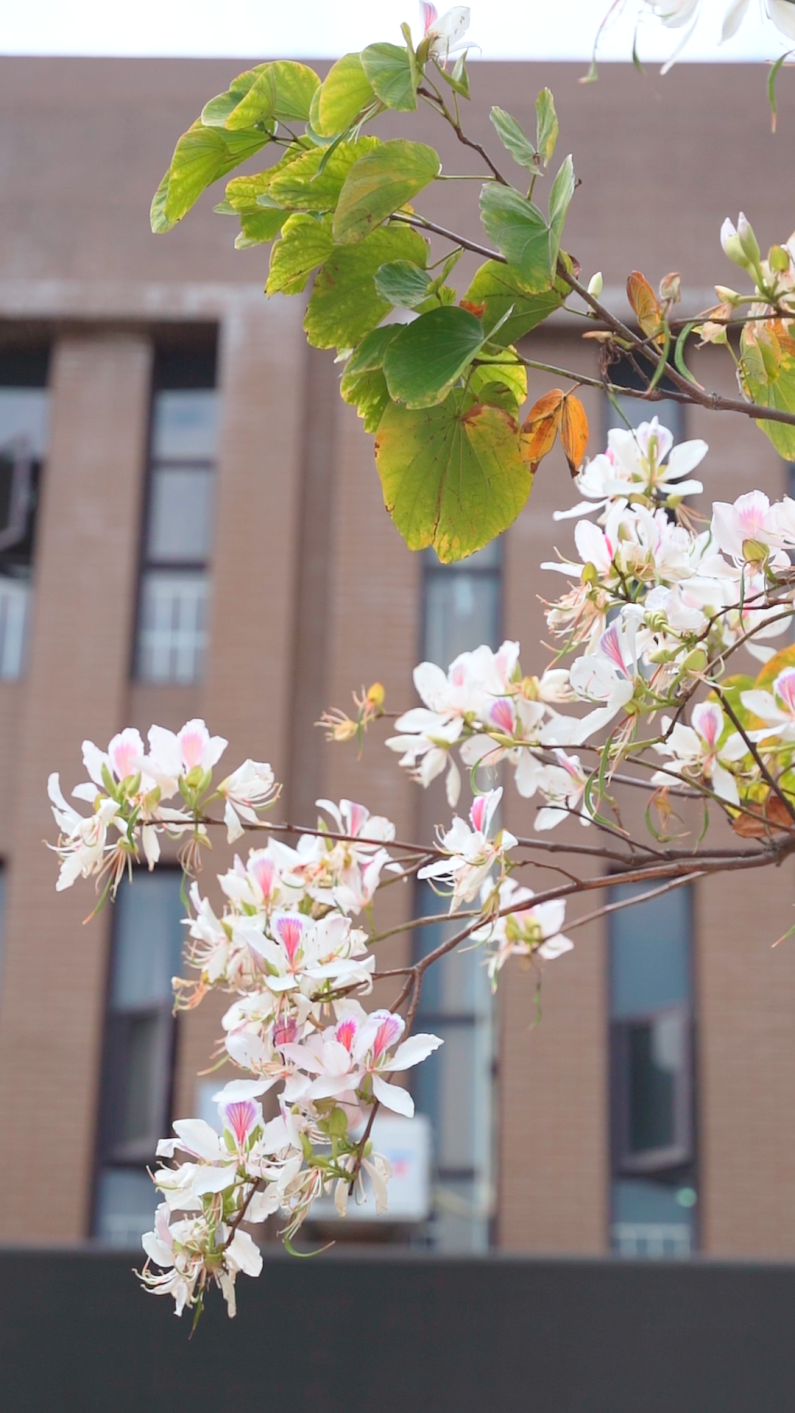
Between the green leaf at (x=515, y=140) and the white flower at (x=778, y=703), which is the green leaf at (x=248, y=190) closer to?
the green leaf at (x=515, y=140)

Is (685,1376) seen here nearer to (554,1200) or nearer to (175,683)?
(554,1200)

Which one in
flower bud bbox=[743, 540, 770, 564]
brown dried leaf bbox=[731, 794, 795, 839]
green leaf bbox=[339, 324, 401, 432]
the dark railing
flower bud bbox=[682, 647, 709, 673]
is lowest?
the dark railing

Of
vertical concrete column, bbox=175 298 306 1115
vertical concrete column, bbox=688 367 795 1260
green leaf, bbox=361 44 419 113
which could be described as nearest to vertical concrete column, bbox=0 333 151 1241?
vertical concrete column, bbox=175 298 306 1115

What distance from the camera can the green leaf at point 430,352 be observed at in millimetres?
958

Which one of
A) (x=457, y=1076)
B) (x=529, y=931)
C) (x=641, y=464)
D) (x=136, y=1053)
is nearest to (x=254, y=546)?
(x=136, y=1053)

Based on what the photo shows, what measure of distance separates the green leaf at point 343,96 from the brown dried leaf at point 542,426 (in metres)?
0.26

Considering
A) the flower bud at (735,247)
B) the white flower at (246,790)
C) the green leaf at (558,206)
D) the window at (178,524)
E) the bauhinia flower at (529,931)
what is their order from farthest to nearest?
the window at (178,524) → the bauhinia flower at (529,931) → the white flower at (246,790) → the flower bud at (735,247) → the green leaf at (558,206)

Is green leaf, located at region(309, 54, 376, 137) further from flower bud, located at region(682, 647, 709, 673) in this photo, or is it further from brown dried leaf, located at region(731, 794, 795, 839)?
brown dried leaf, located at region(731, 794, 795, 839)

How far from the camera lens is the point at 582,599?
3.78ft

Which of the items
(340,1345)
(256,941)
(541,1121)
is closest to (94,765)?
(256,941)

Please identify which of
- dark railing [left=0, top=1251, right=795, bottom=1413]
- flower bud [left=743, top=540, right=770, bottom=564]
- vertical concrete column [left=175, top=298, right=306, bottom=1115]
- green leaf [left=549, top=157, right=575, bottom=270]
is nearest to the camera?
green leaf [left=549, top=157, right=575, bottom=270]

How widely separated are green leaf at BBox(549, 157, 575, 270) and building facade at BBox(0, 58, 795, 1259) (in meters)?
5.89

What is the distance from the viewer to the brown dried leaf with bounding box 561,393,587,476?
1.13 m

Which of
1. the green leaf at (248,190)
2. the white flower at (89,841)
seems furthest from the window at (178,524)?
the green leaf at (248,190)
